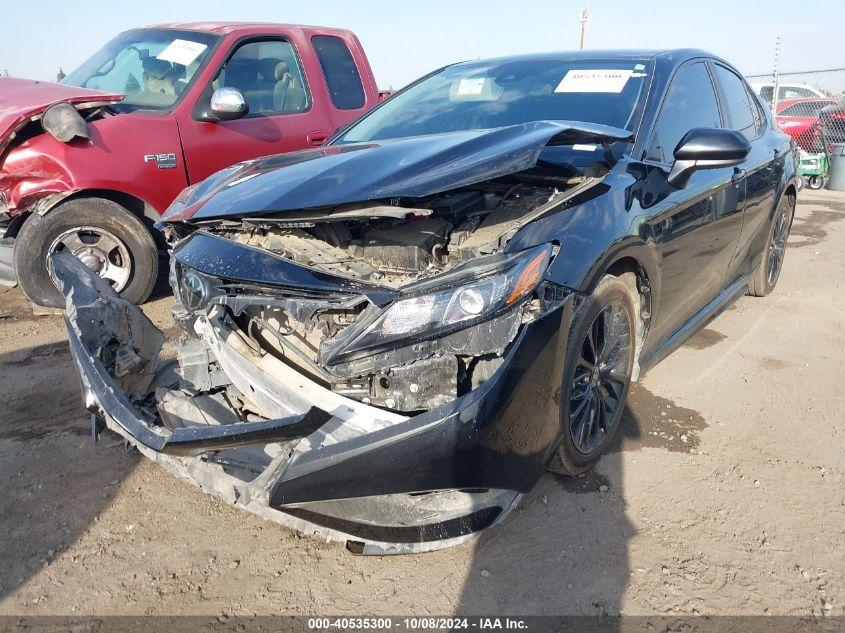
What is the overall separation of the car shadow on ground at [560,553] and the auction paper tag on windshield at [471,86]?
2004 millimetres

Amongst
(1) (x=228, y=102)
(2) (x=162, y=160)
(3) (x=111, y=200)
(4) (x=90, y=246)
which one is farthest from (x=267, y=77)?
(4) (x=90, y=246)

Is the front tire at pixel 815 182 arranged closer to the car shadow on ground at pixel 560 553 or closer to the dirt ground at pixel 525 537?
the dirt ground at pixel 525 537

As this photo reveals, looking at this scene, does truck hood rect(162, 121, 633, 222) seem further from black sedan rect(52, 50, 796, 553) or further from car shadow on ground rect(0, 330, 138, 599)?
car shadow on ground rect(0, 330, 138, 599)

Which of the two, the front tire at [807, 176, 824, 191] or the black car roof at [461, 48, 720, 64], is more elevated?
the black car roof at [461, 48, 720, 64]

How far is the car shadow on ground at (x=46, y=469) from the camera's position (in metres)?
2.37

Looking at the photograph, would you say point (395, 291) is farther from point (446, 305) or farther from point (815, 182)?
point (815, 182)

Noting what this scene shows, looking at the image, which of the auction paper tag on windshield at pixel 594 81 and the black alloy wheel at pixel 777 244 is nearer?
the auction paper tag on windshield at pixel 594 81

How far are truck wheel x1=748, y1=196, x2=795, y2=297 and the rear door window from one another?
11.3 ft

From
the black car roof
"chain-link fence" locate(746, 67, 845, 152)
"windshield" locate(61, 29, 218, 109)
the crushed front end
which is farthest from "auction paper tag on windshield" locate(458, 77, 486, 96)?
"chain-link fence" locate(746, 67, 845, 152)

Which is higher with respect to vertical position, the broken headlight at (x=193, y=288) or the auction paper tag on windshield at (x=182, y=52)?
the auction paper tag on windshield at (x=182, y=52)

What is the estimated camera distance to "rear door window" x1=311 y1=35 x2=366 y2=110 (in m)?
5.61

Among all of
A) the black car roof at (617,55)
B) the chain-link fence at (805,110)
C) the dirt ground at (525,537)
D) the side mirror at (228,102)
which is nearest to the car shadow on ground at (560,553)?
the dirt ground at (525,537)

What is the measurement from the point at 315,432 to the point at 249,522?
30.8 inches

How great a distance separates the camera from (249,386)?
2.29 metres
